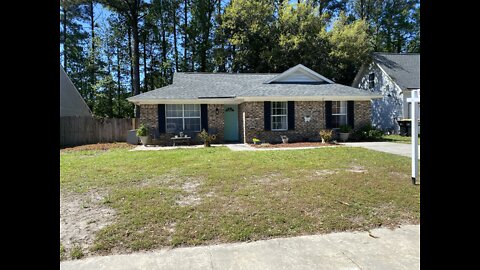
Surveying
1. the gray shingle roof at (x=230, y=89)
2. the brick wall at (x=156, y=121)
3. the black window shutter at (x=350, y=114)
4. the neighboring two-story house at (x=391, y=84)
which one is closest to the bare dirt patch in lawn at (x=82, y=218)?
the brick wall at (x=156, y=121)

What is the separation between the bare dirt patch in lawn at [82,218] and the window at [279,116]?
10.6 meters

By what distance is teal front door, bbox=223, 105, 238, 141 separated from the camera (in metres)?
16.2

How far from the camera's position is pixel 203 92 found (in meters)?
16.0

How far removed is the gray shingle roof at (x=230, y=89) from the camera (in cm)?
1473

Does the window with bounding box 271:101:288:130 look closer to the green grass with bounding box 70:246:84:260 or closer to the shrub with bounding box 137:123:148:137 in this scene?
the shrub with bounding box 137:123:148:137

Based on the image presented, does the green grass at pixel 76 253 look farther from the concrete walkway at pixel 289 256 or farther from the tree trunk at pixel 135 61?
the tree trunk at pixel 135 61

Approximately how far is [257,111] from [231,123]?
2.46 meters

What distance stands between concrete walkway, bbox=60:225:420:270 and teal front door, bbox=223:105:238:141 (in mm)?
12938

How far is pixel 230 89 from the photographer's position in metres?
16.8

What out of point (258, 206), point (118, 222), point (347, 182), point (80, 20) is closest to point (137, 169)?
point (118, 222)
